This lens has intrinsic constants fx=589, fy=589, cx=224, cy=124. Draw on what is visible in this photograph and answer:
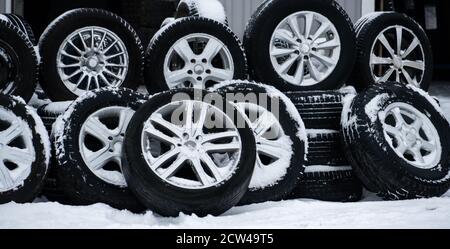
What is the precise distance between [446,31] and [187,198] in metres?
9.96

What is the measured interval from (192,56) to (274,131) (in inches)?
38.4

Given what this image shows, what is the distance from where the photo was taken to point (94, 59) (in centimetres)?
492

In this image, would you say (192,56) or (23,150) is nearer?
(23,150)

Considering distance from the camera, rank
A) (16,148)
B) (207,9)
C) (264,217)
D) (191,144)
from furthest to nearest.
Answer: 1. (207,9)
2. (16,148)
3. (191,144)
4. (264,217)

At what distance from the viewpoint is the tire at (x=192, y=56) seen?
15.9ft

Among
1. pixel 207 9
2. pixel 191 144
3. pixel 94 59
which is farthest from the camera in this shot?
pixel 207 9

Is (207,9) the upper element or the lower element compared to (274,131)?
upper

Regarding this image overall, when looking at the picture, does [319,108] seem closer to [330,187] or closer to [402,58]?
[330,187]

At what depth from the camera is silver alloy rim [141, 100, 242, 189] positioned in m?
3.86

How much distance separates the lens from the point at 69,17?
15.7ft

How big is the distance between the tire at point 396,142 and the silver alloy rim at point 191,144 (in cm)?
104

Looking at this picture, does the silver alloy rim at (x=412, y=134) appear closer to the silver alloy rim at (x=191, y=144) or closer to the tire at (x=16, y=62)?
the silver alloy rim at (x=191, y=144)

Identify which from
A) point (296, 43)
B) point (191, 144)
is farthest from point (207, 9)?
point (191, 144)

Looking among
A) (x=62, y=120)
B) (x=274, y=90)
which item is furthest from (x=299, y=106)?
(x=62, y=120)
